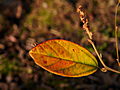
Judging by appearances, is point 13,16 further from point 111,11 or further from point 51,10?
point 111,11

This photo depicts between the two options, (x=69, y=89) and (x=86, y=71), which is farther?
(x=69, y=89)

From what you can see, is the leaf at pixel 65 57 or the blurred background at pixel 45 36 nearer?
the leaf at pixel 65 57

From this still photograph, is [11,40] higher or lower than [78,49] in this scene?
lower

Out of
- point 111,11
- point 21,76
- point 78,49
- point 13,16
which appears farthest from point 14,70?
point 78,49

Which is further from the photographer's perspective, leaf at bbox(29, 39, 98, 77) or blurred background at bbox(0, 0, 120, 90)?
blurred background at bbox(0, 0, 120, 90)

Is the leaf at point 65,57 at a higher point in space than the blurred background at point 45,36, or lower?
higher
